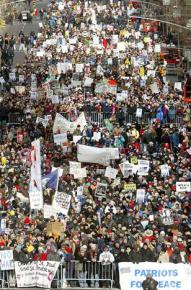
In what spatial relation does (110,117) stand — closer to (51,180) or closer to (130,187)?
(130,187)

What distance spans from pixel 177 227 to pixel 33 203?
4.13 meters

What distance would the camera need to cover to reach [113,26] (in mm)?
55719

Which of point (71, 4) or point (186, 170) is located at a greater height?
point (71, 4)

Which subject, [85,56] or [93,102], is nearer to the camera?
[93,102]

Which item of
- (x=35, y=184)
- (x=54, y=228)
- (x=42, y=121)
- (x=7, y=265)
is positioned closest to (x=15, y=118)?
(x=42, y=121)

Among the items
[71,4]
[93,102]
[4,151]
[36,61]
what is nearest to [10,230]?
[4,151]

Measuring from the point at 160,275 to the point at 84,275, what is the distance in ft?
6.55

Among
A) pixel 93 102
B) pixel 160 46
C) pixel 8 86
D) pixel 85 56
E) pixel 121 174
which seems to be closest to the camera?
pixel 121 174

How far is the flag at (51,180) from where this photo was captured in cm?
3033

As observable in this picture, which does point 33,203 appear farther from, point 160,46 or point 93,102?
point 160,46

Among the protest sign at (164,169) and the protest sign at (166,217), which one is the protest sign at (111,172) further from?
the protest sign at (166,217)

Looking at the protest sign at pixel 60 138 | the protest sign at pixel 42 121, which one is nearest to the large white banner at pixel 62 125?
the protest sign at pixel 42 121

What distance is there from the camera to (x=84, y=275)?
2491 cm

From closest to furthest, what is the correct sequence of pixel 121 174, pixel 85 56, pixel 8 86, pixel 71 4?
pixel 121 174 < pixel 8 86 < pixel 85 56 < pixel 71 4
